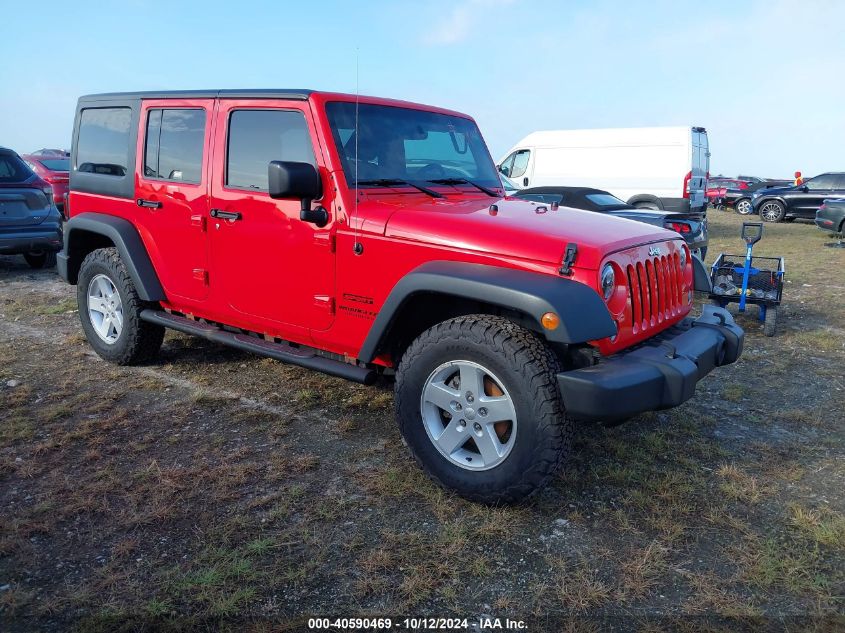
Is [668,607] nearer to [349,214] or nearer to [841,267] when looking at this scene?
[349,214]

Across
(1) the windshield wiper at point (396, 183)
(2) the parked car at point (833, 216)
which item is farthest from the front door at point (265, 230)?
(2) the parked car at point (833, 216)

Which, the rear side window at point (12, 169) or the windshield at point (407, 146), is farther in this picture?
the rear side window at point (12, 169)

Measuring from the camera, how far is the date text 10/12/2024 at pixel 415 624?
243cm

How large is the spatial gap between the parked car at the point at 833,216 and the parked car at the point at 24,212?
1596 cm

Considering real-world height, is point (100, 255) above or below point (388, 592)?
above

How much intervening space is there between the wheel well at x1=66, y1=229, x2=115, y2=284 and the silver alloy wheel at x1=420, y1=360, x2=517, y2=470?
3.50m

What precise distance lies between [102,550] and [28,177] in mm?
7882

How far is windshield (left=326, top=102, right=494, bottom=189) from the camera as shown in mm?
3787

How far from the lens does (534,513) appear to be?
126 inches

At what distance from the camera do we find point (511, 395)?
300 centimetres

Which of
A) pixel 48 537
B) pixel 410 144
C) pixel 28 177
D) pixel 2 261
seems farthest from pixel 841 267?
pixel 2 261

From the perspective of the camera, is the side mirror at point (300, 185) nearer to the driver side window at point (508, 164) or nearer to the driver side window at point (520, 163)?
the driver side window at point (520, 163)

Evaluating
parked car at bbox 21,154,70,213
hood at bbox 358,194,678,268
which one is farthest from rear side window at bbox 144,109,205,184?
parked car at bbox 21,154,70,213

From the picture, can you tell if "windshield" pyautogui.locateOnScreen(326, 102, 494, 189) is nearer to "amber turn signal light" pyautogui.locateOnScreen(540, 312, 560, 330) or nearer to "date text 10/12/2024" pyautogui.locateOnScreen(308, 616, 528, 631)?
"amber turn signal light" pyautogui.locateOnScreen(540, 312, 560, 330)
